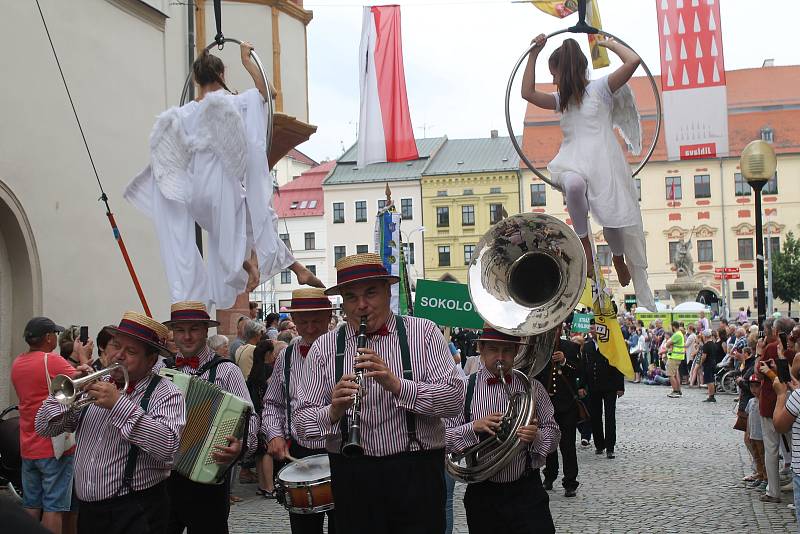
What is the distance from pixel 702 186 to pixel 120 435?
232 ft

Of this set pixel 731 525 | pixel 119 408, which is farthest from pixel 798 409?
pixel 119 408

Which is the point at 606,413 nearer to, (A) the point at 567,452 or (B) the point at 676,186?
(A) the point at 567,452

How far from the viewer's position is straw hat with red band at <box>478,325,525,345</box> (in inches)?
260

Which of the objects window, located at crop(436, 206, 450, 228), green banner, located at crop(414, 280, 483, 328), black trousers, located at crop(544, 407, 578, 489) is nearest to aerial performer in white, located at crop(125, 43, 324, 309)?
green banner, located at crop(414, 280, 483, 328)

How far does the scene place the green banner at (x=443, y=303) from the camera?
10375 millimetres

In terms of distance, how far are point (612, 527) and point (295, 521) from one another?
15.5 feet

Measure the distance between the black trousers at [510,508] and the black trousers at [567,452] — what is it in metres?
6.17

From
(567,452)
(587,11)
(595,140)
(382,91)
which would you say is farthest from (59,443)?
(567,452)

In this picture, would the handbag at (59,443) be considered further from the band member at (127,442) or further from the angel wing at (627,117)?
the angel wing at (627,117)

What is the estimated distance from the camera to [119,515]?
18.1ft

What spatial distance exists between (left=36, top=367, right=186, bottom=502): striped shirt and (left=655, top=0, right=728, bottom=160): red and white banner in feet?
15.0

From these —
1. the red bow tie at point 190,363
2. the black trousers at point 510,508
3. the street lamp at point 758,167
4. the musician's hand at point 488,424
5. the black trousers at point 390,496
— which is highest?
the street lamp at point 758,167

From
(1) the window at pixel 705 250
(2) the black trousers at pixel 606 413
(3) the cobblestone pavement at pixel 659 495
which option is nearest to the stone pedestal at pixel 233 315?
(3) the cobblestone pavement at pixel 659 495

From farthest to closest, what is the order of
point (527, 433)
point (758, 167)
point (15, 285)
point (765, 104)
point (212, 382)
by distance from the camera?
point (765, 104)
point (758, 167)
point (15, 285)
point (212, 382)
point (527, 433)
